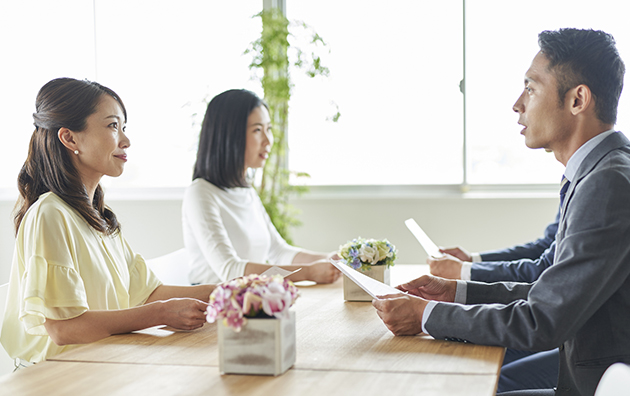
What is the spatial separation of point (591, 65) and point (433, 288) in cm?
70

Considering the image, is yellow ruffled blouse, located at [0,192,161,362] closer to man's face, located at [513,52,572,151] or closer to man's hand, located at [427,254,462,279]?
man's hand, located at [427,254,462,279]

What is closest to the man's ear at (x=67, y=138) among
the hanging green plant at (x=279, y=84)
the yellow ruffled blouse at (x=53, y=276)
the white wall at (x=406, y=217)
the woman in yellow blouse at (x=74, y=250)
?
the woman in yellow blouse at (x=74, y=250)

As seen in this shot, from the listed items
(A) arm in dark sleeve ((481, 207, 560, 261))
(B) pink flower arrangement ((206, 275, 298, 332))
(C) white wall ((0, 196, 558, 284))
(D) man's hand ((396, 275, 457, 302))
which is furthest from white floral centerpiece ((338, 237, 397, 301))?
(C) white wall ((0, 196, 558, 284))

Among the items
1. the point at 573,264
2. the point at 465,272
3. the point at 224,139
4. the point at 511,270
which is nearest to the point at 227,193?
the point at 224,139

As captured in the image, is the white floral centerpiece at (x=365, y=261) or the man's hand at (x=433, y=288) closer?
the man's hand at (x=433, y=288)

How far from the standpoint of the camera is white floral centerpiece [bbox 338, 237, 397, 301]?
75.2 inches

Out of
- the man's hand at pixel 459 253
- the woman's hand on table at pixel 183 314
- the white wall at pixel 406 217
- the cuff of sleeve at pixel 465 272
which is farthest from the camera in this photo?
the white wall at pixel 406 217

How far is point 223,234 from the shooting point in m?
2.56

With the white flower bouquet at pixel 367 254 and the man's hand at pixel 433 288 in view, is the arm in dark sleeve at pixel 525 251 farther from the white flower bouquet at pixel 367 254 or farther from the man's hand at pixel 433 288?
the man's hand at pixel 433 288

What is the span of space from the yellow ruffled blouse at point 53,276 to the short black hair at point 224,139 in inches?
37.2

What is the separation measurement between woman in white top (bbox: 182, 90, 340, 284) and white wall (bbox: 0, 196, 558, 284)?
4.00 ft

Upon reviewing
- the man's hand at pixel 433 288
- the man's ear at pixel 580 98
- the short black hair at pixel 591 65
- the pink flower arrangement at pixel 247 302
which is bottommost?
the man's hand at pixel 433 288

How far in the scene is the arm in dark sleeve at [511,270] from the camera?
7.51ft

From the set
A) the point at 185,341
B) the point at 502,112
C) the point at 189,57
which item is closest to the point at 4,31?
the point at 189,57
